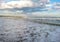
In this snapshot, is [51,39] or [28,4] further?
[28,4]

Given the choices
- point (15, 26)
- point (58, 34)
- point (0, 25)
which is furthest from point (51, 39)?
point (0, 25)

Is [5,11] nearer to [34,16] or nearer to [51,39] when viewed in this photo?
[34,16]

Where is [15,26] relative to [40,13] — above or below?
below

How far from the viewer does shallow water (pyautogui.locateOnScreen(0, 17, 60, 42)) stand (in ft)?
4.89

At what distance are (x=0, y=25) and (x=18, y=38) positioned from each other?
280mm

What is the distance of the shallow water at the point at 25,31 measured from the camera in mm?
1490

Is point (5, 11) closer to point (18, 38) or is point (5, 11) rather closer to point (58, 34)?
point (18, 38)

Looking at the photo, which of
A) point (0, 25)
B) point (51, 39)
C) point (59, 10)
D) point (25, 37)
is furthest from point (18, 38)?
point (59, 10)

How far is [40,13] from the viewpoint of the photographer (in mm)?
1541

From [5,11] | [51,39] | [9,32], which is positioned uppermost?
[5,11]

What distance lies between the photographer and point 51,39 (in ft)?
4.84

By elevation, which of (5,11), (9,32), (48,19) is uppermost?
(5,11)

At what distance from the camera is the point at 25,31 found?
153 cm

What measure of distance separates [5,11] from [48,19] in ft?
1.76
